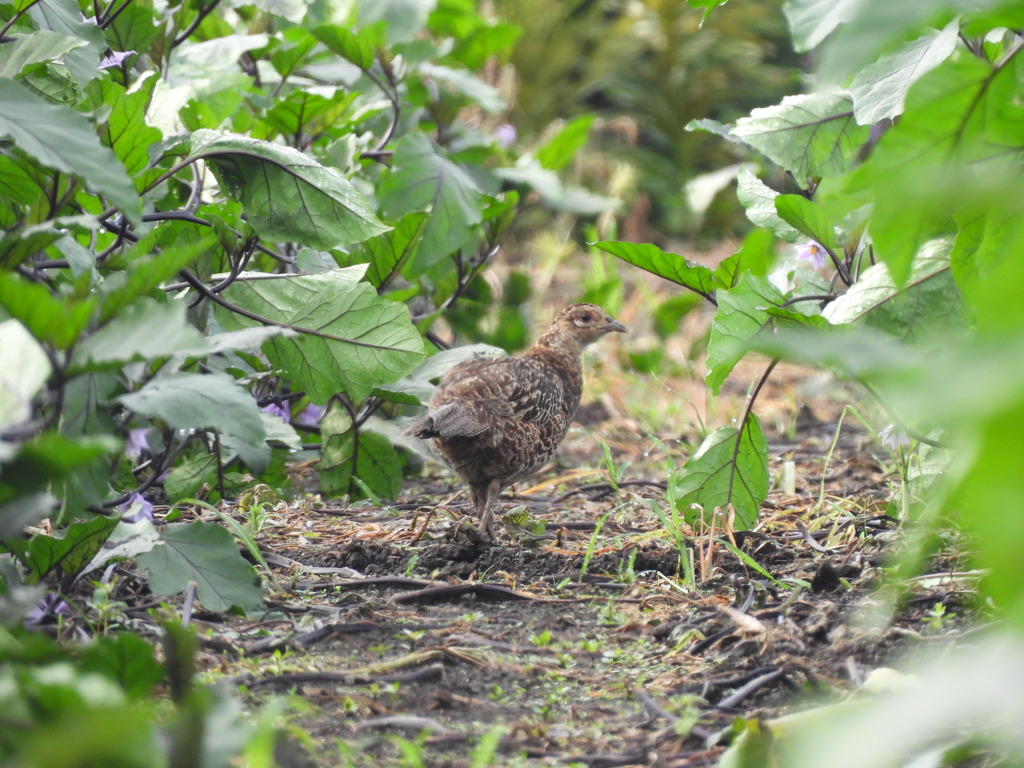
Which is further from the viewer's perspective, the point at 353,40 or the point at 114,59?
the point at 353,40

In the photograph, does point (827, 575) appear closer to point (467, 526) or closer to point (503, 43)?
point (467, 526)

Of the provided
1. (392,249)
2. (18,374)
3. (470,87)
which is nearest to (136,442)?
(392,249)

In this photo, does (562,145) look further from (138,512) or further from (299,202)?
(138,512)

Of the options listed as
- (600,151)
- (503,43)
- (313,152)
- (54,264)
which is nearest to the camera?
(54,264)

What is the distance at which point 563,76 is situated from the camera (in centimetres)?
1078

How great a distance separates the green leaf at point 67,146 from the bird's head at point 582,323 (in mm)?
3113

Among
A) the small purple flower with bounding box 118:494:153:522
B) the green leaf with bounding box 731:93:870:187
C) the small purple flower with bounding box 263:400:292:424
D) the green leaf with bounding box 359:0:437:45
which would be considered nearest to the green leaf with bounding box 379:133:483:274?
the green leaf with bounding box 359:0:437:45

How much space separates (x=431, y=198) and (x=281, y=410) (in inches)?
36.3

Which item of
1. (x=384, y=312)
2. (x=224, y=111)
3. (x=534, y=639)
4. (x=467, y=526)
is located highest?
(x=224, y=111)

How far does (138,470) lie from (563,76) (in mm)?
8421

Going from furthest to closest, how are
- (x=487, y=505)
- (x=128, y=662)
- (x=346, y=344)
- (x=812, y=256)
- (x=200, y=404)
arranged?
(x=812, y=256), (x=487, y=505), (x=346, y=344), (x=200, y=404), (x=128, y=662)

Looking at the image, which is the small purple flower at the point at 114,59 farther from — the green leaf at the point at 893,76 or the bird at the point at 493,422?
the green leaf at the point at 893,76

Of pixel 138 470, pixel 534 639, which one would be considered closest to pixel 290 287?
pixel 138 470

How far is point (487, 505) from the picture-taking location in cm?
357
